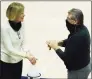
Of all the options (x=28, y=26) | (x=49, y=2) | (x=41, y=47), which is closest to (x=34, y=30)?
(x=28, y=26)

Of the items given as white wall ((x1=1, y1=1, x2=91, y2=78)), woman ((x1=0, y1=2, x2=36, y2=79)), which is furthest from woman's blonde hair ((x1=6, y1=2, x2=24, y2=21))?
white wall ((x1=1, y1=1, x2=91, y2=78))

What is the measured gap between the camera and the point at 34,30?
16.6 ft

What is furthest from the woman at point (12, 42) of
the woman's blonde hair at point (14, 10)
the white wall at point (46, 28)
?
→ the white wall at point (46, 28)

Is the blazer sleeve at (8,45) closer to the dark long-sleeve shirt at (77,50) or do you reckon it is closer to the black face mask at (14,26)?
the black face mask at (14,26)

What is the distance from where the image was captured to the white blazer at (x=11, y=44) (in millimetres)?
2857

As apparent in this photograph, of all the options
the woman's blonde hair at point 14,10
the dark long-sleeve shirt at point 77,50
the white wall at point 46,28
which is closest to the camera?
the dark long-sleeve shirt at point 77,50

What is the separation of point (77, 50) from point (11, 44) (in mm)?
587

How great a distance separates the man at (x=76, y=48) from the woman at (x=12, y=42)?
354mm

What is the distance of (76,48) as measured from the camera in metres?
2.80

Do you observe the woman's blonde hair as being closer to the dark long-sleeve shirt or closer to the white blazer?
the white blazer

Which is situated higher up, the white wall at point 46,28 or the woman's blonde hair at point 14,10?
the woman's blonde hair at point 14,10

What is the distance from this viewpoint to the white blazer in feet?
9.37

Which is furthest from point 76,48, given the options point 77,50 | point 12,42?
point 12,42

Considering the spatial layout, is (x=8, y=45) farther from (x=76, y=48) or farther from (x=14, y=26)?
(x=76, y=48)
